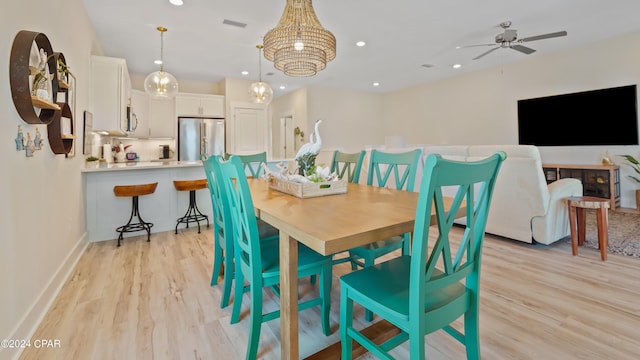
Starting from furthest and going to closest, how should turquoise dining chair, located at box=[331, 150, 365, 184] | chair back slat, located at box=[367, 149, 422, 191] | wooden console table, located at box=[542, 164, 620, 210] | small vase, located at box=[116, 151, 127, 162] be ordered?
small vase, located at box=[116, 151, 127, 162], wooden console table, located at box=[542, 164, 620, 210], turquoise dining chair, located at box=[331, 150, 365, 184], chair back slat, located at box=[367, 149, 422, 191]

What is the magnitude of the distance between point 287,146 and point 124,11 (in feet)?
17.3

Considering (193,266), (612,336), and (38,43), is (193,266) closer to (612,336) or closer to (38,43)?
(38,43)

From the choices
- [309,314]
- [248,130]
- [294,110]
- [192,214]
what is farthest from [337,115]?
[309,314]

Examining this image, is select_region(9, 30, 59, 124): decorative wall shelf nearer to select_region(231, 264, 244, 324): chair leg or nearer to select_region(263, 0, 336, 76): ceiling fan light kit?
select_region(263, 0, 336, 76): ceiling fan light kit

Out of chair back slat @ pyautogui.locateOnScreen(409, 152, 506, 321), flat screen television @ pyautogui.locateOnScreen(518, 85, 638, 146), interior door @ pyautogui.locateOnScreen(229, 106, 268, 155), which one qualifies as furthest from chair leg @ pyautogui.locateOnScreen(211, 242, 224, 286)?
flat screen television @ pyautogui.locateOnScreen(518, 85, 638, 146)

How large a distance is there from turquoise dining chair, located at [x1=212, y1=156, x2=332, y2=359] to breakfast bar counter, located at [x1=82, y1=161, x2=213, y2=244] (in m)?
2.56

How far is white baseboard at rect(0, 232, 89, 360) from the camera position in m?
1.47

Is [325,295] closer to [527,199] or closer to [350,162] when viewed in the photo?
Result: [350,162]

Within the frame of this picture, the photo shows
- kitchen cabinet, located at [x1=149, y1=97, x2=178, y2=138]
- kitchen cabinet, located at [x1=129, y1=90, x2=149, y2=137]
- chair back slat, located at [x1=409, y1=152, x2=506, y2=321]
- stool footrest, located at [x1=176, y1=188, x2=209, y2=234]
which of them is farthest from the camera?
kitchen cabinet, located at [x1=149, y1=97, x2=178, y2=138]

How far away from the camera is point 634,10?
354 cm

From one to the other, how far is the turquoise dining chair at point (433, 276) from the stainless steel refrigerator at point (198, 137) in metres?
5.62

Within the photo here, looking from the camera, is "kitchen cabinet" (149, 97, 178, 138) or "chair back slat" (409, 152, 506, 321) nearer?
"chair back slat" (409, 152, 506, 321)

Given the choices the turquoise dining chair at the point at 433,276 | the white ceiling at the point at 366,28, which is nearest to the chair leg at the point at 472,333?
the turquoise dining chair at the point at 433,276

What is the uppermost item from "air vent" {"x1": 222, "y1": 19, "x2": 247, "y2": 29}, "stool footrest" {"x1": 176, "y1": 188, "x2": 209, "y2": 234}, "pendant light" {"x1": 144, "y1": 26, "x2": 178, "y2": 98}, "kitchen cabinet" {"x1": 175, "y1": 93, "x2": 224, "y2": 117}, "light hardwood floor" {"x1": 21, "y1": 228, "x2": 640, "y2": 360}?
"air vent" {"x1": 222, "y1": 19, "x2": 247, "y2": 29}
